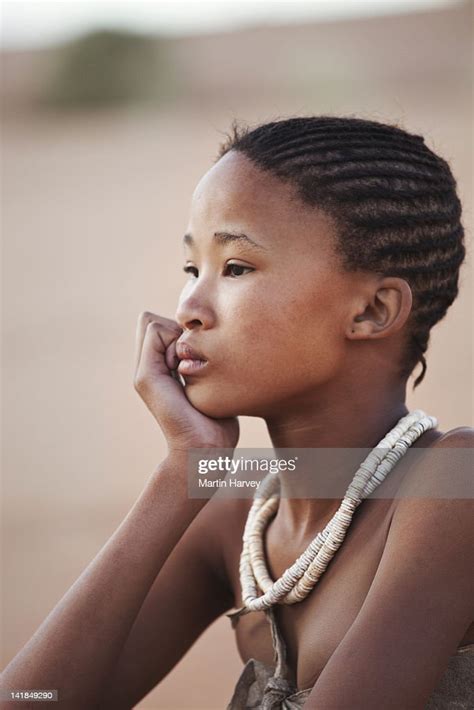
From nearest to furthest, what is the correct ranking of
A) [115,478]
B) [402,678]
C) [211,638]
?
[402,678] < [211,638] < [115,478]

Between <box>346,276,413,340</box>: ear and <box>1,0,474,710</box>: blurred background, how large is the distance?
4439 millimetres

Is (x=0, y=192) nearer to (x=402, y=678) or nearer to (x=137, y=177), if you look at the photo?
(x=137, y=177)

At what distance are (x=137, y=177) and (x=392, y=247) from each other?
10063 mm

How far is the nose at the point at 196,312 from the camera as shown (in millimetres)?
1659

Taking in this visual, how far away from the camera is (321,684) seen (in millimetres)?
1357

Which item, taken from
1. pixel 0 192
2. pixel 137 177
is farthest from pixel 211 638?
pixel 0 192

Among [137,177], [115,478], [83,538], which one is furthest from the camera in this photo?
[137,177]

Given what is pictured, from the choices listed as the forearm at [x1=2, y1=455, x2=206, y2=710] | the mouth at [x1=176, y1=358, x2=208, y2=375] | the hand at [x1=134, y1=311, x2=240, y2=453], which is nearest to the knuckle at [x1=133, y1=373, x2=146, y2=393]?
the hand at [x1=134, y1=311, x2=240, y2=453]

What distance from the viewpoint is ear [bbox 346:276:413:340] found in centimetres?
167

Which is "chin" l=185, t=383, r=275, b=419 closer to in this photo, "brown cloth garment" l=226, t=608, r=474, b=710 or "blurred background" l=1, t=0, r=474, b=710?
"brown cloth garment" l=226, t=608, r=474, b=710

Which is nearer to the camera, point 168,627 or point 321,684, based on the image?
point 321,684

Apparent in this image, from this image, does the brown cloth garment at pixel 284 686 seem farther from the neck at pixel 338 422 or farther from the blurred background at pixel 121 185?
the blurred background at pixel 121 185

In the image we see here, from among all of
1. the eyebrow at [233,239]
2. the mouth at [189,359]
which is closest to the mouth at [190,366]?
the mouth at [189,359]

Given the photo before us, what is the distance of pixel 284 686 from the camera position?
160 centimetres
